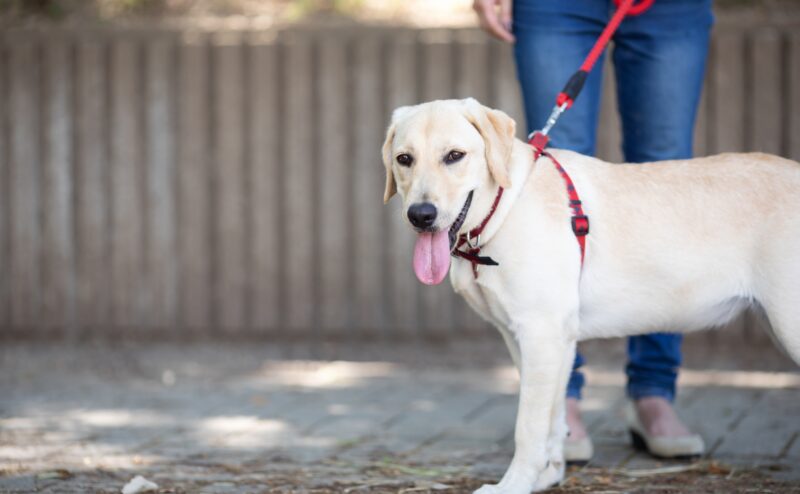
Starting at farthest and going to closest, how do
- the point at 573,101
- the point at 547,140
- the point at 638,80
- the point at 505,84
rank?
the point at 505,84
the point at 638,80
the point at 573,101
the point at 547,140

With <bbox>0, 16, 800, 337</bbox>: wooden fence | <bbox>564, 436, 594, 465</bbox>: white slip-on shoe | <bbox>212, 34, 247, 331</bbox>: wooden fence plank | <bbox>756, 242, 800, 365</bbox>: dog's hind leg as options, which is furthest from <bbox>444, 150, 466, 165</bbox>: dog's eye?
<bbox>212, 34, 247, 331</bbox>: wooden fence plank

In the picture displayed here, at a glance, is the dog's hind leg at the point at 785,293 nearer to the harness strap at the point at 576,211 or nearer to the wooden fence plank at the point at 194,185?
the harness strap at the point at 576,211

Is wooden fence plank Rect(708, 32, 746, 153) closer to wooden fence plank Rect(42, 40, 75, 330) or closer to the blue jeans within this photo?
the blue jeans

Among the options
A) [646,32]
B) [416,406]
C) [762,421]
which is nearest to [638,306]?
[646,32]

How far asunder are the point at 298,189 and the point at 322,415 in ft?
7.19

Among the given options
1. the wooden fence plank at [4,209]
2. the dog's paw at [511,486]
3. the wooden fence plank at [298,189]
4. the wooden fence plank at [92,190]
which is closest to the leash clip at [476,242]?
the dog's paw at [511,486]

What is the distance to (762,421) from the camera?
188 inches

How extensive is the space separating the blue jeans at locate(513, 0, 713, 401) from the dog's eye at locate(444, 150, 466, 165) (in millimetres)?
847

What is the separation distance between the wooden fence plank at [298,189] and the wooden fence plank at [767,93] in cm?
274

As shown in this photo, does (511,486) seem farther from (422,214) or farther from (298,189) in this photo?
(298,189)

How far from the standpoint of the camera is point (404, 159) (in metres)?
3.59

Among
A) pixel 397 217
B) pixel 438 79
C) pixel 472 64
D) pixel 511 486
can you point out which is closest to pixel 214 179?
pixel 397 217

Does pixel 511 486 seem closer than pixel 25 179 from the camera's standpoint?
Yes

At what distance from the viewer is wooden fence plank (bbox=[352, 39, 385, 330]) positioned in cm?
687
